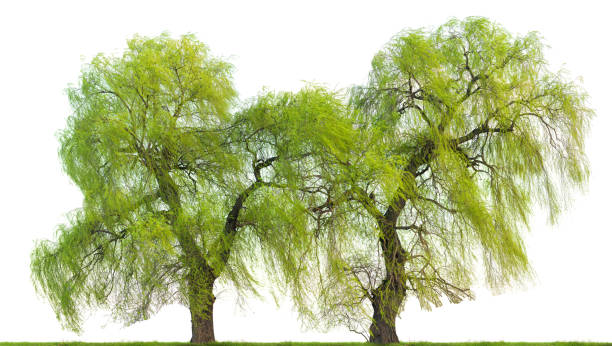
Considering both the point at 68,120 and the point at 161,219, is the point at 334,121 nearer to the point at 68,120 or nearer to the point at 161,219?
the point at 161,219

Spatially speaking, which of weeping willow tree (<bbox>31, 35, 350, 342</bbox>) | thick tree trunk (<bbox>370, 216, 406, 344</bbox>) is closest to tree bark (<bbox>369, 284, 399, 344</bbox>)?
thick tree trunk (<bbox>370, 216, 406, 344</bbox>)

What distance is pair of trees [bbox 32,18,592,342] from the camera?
886 centimetres

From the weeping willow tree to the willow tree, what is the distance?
1.15m

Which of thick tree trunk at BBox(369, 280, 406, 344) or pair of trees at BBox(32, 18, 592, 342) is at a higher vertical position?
pair of trees at BBox(32, 18, 592, 342)

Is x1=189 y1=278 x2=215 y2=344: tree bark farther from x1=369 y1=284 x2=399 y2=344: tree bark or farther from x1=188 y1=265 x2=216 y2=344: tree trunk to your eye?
x1=369 y1=284 x2=399 y2=344: tree bark

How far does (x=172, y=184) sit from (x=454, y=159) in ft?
15.7

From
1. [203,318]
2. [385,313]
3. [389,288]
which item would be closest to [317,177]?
[389,288]

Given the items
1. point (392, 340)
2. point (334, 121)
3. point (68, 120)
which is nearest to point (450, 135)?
point (334, 121)

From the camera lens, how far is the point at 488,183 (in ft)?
33.3

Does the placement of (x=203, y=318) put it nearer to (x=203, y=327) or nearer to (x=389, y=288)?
(x=203, y=327)

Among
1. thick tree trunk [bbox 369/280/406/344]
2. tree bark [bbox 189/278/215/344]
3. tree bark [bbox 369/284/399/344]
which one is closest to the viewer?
tree bark [bbox 189/278/215/344]

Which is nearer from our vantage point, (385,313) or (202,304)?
(202,304)

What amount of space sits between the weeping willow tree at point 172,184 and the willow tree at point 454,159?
1147 millimetres

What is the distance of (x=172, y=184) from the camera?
9.38 m
